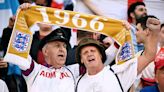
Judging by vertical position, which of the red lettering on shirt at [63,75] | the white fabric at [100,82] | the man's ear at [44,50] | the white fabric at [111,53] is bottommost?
the white fabric at [100,82]

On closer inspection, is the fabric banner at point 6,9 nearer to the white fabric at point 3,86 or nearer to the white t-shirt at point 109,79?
the white fabric at point 3,86

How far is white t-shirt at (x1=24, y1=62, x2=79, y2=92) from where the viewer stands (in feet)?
14.2

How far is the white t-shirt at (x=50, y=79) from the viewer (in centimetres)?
433

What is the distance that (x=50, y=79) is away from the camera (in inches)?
172

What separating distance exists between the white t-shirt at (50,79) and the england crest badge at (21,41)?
21 cm

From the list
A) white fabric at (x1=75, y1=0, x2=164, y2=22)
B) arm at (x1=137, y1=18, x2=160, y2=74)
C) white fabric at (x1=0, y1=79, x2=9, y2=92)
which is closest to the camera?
arm at (x1=137, y1=18, x2=160, y2=74)

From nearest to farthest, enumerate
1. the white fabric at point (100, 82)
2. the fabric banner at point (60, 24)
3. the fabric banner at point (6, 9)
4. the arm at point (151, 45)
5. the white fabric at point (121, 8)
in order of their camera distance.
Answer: the white fabric at point (100, 82)
the arm at point (151, 45)
the fabric banner at point (60, 24)
the fabric banner at point (6, 9)
the white fabric at point (121, 8)

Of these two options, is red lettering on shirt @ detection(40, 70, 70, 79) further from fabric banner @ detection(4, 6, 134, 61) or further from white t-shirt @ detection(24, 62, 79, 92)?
fabric banner @ detection(4, 6, 134, 61)

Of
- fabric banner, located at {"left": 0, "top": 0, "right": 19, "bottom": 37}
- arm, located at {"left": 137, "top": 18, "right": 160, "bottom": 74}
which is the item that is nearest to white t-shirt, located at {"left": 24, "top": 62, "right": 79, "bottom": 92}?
arm, located at {"left": 137, "top": 18, "right": 160, "bottom": 74}

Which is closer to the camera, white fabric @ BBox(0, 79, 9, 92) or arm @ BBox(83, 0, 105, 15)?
white fabric @ BBox(0, 79, 9, 92)

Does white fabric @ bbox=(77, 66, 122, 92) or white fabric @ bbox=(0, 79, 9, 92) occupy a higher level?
white fabric @ bbox=(77, 66, 122, 92)

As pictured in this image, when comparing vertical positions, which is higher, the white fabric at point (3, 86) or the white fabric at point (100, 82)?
the white fabric at point (100, 82)

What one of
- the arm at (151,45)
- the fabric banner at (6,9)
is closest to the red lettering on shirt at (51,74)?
the arm at (151,45)

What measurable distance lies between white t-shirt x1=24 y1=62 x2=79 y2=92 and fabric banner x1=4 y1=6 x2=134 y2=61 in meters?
0.20
